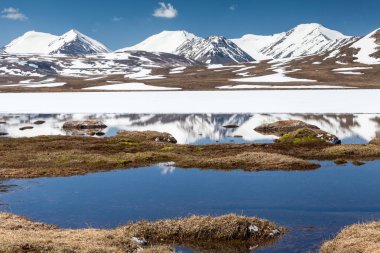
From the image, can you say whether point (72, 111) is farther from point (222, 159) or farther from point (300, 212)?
point (300, 212)

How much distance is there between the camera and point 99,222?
2636cm

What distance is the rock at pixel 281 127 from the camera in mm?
68188

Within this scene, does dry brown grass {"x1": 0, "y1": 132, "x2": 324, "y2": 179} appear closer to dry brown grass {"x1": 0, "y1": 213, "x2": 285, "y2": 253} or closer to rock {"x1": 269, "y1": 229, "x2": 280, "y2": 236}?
dry brown grass {"x1": 0, "y1": 213, "x2": 285, "y2": 253}

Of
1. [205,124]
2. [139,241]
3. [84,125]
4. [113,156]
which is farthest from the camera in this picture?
[205,124]

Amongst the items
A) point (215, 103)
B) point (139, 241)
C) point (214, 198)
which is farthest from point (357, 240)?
point (215, 103)

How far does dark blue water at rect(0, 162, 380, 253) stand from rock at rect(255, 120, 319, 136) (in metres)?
26.7

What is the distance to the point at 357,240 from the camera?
20562 mm

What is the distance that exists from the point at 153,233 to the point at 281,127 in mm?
48698

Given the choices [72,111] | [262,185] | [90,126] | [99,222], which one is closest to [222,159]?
[262,185]

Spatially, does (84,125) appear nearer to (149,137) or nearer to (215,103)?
(149,137)

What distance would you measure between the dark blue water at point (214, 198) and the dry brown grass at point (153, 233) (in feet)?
5.32

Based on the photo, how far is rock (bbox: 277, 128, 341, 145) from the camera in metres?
55.6

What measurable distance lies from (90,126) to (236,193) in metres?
51.2

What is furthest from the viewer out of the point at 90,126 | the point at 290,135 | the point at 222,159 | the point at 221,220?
the point at 90,126
